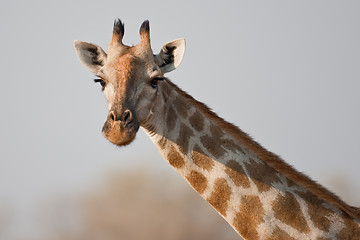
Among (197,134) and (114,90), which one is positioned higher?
(114,90)

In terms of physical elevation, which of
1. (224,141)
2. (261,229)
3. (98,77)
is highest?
(98,77)

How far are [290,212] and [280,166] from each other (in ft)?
2.72

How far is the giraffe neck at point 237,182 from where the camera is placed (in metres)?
9.02

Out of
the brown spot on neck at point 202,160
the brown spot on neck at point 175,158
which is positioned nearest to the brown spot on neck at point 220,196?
the brown spot on neck at point 202,160

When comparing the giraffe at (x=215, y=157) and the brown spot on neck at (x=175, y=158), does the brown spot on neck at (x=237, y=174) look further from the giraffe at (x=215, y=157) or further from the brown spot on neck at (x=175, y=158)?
the brown spot on neck at (x=175, y=158)

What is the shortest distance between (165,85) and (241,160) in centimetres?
191

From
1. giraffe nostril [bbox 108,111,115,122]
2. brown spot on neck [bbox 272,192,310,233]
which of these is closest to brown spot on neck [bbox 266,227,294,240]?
brown spot on neck [bbox 272,192,310,233]

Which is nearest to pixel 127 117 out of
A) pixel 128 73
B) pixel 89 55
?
pixel 128 73

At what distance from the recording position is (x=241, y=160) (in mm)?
9539

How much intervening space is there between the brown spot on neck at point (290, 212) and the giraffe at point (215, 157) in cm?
2

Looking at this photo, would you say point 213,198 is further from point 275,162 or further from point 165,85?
point 165,85

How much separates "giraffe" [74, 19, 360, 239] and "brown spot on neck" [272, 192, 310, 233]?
2cm

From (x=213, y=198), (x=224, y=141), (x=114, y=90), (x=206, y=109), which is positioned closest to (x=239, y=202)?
(x=213, y=198)

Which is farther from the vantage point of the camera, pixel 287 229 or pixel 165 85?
pixel 165 85
